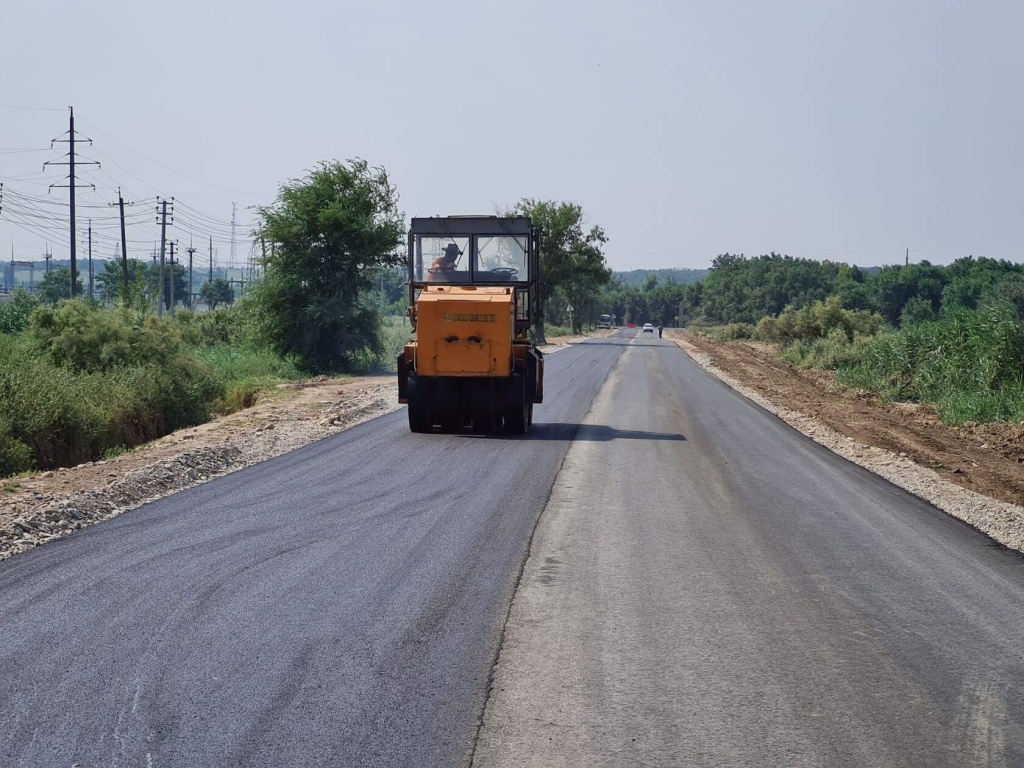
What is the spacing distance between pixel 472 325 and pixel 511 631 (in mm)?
10487

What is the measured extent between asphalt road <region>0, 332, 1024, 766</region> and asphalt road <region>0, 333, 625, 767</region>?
0.02 meters

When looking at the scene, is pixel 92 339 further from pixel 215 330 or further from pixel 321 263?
pixel 215 330

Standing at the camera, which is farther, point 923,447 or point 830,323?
point 830,323

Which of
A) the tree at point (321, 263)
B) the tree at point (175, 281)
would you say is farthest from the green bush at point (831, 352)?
the tree at point (175, 281)

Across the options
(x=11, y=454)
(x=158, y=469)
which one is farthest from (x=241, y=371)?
(x=158, y=469)

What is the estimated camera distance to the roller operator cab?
16891mm

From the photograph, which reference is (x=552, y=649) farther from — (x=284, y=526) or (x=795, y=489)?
(x=795, y=489)

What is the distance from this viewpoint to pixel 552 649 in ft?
21.0

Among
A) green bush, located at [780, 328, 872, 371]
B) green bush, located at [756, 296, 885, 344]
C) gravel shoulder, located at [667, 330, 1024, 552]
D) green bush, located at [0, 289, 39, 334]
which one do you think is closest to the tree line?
green bush, located at [756, 296, 885, 344]

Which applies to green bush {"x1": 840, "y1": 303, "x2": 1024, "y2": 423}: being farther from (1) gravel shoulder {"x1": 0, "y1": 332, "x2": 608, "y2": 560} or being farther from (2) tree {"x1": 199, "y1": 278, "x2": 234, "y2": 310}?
(2) tree {"x1": 199, "y1": 278, "x2": 234, "y2": 310}

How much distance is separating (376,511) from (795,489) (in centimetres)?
526

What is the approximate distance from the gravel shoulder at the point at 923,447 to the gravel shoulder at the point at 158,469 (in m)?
8.67

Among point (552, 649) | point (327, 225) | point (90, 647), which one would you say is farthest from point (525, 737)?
point (327, 225)

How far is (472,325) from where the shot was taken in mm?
16906
